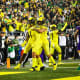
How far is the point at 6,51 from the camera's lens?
53.4 ft

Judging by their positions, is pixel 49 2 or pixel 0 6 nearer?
pixel 0 6

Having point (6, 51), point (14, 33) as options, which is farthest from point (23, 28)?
point (6, 51)

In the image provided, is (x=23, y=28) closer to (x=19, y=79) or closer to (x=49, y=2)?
(x=49, y=2)

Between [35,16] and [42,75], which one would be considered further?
[35,16]

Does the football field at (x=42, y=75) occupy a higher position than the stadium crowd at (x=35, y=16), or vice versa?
the stadium crowd at (x=35, y=16)

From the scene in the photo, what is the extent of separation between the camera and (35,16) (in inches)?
805

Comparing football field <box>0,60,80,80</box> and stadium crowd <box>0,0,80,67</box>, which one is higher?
stadium crowd <box>0,0,80,67</box>

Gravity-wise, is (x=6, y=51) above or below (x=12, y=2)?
below

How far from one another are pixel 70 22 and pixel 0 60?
888 centimetres

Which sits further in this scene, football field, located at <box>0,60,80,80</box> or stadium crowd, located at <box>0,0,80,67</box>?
stadium crowd, located at <box>0,0,80,67</box>

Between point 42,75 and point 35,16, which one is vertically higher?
point 35,16

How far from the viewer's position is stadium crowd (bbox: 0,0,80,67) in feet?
57.8

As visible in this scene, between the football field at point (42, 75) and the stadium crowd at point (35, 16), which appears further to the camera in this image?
the stadium crowd at point (35, 16)

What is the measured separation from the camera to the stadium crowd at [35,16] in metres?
17.6
